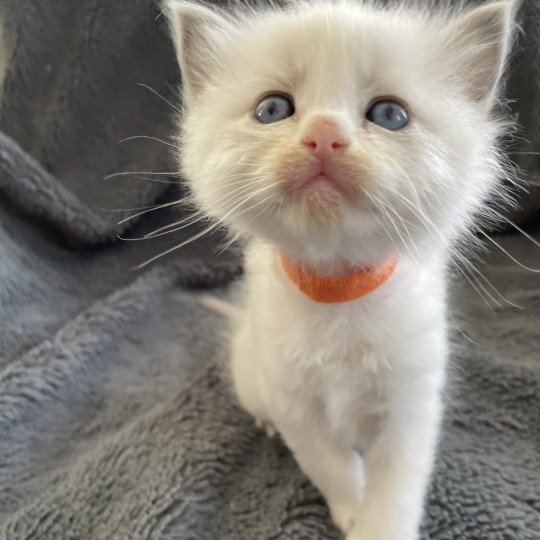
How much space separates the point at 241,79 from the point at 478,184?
288mm

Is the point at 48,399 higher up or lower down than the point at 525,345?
higher up

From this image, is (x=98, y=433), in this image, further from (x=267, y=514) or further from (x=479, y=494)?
(x=479, y=494)

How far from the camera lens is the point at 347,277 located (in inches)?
30.0

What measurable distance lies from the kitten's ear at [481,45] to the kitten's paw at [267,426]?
1.86 feet

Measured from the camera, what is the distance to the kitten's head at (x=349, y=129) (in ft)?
1.97

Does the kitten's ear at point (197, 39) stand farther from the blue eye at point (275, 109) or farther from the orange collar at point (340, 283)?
the orange collar at point (340, 283)

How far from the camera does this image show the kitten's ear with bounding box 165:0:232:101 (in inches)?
30.9

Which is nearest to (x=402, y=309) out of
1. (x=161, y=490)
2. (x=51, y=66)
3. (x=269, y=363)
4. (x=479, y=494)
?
(x=269, y=363)

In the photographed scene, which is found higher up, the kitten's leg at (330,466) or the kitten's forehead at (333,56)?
the kitten's forehead at (333,56)

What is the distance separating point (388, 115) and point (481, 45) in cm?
19

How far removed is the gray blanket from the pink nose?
0.52 m

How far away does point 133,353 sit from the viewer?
4.09 ft

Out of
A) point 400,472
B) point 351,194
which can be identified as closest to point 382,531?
point 400,472

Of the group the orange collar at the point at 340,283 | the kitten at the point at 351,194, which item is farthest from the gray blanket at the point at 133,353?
the orange collar at the point at 340,283
